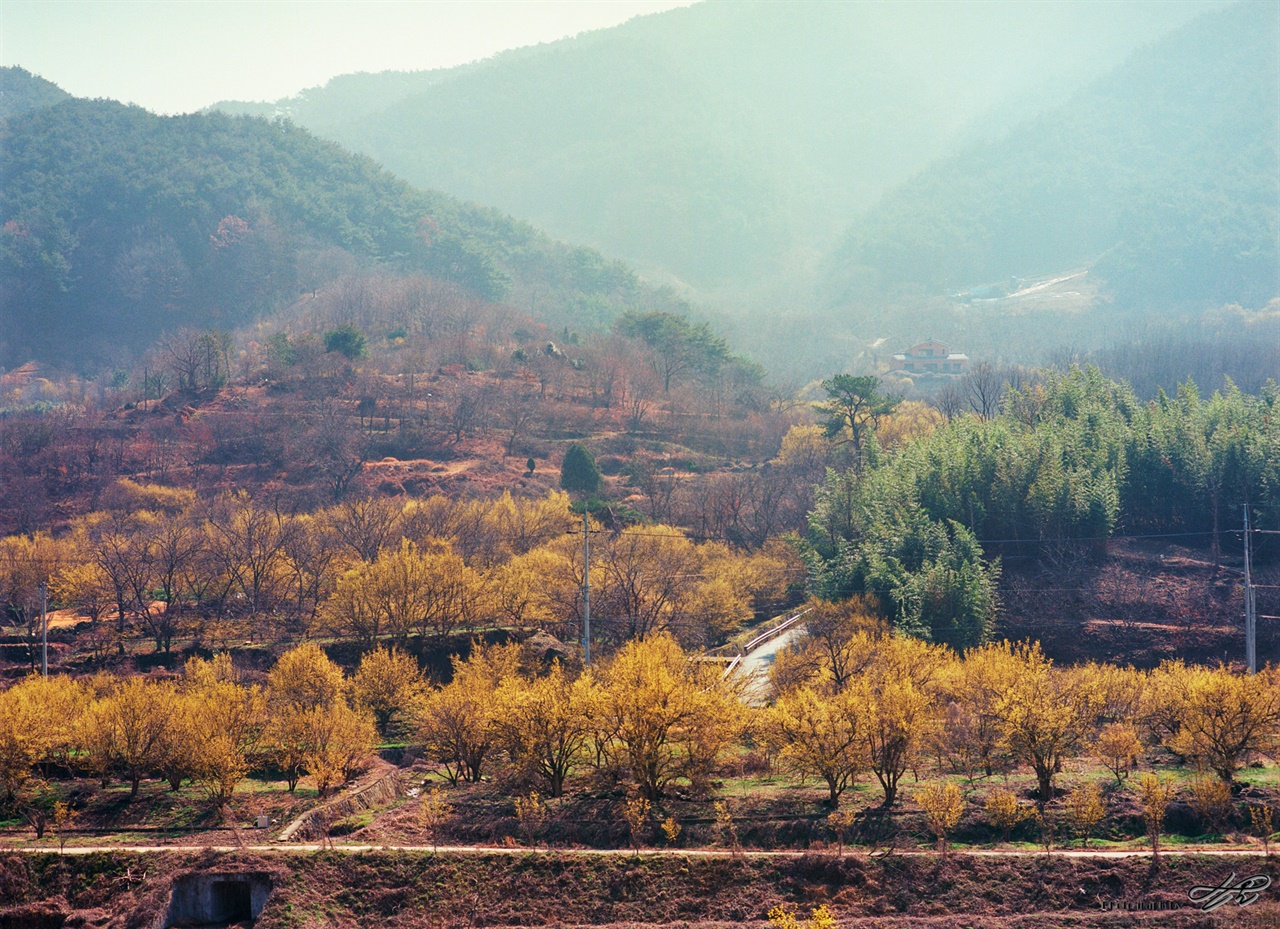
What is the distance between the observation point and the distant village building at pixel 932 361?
5443 inches

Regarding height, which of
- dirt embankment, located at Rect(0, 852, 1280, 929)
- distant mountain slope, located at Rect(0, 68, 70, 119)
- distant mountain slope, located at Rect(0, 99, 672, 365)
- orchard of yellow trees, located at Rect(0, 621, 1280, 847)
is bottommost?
dirt embankment, located at Rect(0, 852, 1280, 929)

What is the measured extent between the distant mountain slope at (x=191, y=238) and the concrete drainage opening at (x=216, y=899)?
126899 mm

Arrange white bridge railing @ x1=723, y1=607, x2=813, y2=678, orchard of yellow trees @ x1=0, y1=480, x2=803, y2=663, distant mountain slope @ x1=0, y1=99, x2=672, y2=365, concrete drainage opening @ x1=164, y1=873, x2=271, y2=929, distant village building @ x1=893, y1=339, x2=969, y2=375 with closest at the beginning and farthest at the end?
concrete drainage opening @ x1=164, y1=873, x2=271, y2=929
white bridge railing @ x1=723, y1=607, x2=813, y2=678
orchard of yellow trees @ x1=0, y1=480, x2=803, y2=663
distant village building @ x1=893, y1=339, x2=969, y2=375
distant mountain slope @ x1=0, y1=99, x2=672, y2=365

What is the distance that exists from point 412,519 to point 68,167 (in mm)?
119265

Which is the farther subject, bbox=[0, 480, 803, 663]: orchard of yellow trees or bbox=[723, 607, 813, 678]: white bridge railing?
bbox=[0, 480, 803, 663]: orchard of yellow trees

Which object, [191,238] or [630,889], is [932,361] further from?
[630,889]

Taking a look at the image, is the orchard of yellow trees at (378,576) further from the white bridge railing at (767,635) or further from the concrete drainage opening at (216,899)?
the concrete drainage opening at (216,899)

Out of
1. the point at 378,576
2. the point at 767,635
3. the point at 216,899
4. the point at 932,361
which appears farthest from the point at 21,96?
the point at 216,899

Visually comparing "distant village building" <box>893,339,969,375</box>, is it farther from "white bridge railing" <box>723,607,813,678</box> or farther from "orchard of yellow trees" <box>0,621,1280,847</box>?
"orchard of yellow trees" <box>0,621,1280,847</box>

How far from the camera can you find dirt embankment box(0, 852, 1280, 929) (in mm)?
28328

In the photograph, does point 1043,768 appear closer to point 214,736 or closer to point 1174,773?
point 1174,773

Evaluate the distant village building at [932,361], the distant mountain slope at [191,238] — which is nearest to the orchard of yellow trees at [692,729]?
the distant village building at [932,361]

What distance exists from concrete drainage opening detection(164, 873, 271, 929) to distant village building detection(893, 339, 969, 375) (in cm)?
11770

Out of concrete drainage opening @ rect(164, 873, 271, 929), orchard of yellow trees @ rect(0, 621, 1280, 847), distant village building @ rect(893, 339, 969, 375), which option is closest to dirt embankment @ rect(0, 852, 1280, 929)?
concrete drainage opening @ rect(164, 873, 271, 929)
